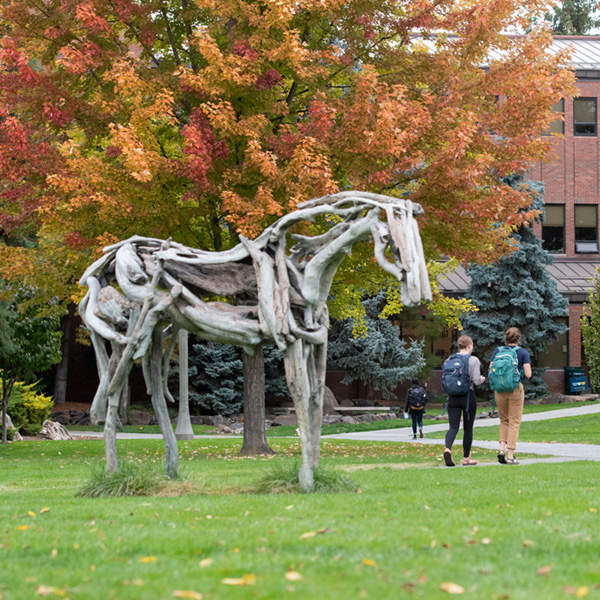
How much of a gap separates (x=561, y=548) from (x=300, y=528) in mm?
1858

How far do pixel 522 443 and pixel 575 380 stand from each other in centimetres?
1684

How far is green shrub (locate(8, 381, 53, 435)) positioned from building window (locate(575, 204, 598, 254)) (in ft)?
77.2

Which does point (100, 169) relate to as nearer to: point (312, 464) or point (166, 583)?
point (312, 464)

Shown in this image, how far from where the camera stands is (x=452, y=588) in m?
4.32

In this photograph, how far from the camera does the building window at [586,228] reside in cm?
3553

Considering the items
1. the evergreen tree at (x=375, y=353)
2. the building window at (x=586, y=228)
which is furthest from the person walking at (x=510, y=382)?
the building window at (x=586, y=228)

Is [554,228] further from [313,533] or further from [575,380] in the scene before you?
[313,533]

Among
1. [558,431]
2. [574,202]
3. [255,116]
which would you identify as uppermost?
[574,202]

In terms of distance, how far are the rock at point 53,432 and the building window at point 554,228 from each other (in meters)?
21.8

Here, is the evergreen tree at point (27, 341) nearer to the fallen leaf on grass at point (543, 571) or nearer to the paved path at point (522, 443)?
the paved path at point (522, 443)

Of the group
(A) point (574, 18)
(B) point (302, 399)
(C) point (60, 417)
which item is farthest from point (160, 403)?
(A) point (574, 18)

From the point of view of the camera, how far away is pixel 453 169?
13.3m

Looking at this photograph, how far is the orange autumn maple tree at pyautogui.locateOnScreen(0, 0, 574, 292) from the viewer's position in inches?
519

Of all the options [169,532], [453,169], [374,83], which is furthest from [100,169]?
[169,532]
